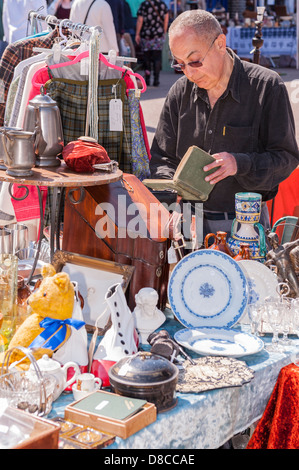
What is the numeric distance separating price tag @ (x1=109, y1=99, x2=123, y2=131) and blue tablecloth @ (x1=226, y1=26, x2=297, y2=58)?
11637 millimetres

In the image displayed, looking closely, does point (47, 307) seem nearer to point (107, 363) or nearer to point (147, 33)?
point (107, 363)

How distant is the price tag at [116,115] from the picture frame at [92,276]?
1258mm

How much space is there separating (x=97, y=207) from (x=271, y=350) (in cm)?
72

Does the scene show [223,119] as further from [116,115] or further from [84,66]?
[84,66]

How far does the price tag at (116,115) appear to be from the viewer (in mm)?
3176

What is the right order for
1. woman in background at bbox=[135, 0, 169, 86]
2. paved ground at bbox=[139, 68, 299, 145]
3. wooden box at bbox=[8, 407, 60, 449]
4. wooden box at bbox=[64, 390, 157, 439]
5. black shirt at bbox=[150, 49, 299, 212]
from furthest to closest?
woman in background at bbox=[135, 0, 169, 86]
paved ground at bbox=[139, 68, 299, 145]
black shirt at bbox=[150, 49, 299, 212]
wooden box at bbox=[64, 390, 157, 439]
wooden box at bbox=[8, 407, 60, 449]

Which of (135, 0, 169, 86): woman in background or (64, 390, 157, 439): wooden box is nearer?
(64, 390, 157, 439): wooden box

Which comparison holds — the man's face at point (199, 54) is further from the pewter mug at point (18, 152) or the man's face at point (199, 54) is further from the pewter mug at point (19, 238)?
the pewter mug at point (19, 238)

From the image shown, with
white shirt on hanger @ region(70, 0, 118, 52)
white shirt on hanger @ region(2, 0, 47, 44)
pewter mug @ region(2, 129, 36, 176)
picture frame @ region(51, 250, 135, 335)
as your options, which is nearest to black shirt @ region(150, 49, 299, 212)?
picture frame @ region(51, 250, 135, 335)

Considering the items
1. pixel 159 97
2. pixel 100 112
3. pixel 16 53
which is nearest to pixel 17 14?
pixel 16 53

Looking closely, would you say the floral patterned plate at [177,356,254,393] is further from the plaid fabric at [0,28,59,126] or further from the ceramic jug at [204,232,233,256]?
the plaid fabric at [0,28,59,126]

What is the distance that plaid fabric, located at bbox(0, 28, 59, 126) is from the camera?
385 cm

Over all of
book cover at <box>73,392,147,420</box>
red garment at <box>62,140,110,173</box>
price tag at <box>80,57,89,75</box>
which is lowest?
book cover at <box>73,392,147,420</box>
